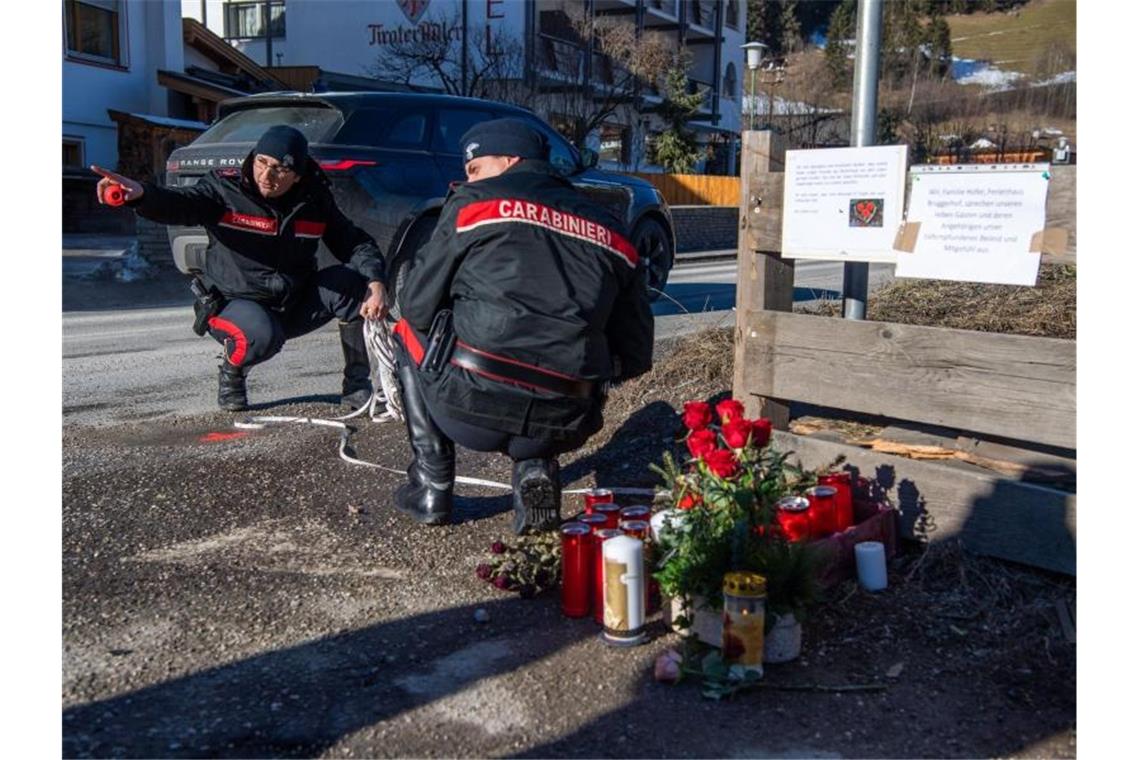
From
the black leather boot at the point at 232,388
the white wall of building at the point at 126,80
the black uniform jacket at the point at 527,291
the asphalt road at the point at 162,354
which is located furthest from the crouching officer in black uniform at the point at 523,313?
the white wall of building at the point at 126,80

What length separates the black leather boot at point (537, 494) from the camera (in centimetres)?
450

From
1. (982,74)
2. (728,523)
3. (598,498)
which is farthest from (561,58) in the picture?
(982,74)

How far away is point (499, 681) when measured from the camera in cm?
340

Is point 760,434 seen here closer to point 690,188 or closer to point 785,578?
point 785,578

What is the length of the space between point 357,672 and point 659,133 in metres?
34.2

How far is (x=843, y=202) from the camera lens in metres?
4.63

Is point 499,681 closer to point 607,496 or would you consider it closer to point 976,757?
point 607,496

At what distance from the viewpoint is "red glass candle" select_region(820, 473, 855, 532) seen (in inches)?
164

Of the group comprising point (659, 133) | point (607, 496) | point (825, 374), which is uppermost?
point (659, 133)

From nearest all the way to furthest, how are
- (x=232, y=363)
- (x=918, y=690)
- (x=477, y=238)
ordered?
(x=918, y=690) < (x=477, y=238) < (x=232, y=363)

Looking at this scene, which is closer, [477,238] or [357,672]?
[357,672]

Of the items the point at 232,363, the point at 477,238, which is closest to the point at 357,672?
the point at 477,238

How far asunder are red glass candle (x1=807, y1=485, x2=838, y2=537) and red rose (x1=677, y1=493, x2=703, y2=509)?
0.43 metres

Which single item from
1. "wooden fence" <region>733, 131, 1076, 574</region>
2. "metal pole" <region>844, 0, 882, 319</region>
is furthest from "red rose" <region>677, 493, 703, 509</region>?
"metal pole" <region>844, 0, 882, 319</region>
